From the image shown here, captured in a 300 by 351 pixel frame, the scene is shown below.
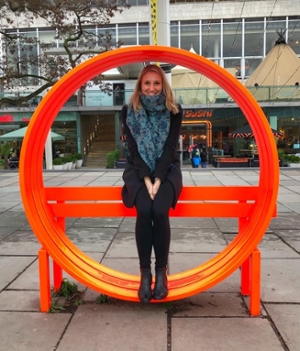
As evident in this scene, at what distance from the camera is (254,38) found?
29078 millimetres

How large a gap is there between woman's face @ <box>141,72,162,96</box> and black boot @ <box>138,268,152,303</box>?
1.50 meters

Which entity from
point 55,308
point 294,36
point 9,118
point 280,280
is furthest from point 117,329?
point 294,36

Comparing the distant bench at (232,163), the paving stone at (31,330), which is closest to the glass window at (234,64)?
the distant bench at (232,163)

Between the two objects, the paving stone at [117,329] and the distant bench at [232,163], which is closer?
the paving stone at [117,329]

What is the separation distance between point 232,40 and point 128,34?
853 centimetres

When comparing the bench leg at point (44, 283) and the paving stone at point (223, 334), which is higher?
the bench leg at point (44, 283)

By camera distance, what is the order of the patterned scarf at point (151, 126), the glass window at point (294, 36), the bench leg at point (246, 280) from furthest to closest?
the glass window at point (294, 36) → the bench leg at point (246, 280) → the patterned scarf at point (151, 126)

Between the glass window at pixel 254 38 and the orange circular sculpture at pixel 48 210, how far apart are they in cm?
2858

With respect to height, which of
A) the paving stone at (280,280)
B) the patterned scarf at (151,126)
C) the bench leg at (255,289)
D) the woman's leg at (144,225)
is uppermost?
the patterned scarf at (151,126)

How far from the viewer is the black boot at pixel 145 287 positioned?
2945 millimetres

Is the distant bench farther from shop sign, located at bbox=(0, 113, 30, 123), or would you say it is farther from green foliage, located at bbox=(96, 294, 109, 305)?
green foliage, located at bbox=(96, 294, 109, 305)

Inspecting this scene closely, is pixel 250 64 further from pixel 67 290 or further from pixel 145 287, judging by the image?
pixel 145 287

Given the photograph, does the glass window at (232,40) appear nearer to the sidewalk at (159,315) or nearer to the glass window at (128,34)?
the glass window at (128,34)

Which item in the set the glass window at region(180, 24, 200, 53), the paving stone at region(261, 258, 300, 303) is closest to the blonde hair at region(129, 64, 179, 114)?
the paving stone at region(261, 258, 300, 303)
